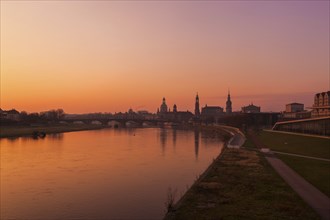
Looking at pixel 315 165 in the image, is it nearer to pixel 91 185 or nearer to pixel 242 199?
pixel 242 199

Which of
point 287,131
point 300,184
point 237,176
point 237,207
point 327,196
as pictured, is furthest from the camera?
point 287,131

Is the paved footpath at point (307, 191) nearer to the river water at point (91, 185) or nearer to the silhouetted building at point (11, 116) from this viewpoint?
the river water at point (91, 185)

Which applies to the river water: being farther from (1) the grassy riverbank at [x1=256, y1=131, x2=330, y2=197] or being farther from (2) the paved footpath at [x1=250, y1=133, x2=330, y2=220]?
(1) the grassy riverbank at [x1=256, y1=131, x2=330, y2=197]

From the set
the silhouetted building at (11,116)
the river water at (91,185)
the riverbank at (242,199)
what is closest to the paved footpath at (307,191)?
the riverbank at (242,199)

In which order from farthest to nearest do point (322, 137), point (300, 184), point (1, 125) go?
point (1, 125) → point (322, 137) → point (300, 184)

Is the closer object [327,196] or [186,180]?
[327,196]

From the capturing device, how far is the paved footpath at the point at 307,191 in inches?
682

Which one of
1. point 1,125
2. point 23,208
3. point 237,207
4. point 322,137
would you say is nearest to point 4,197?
point 23,208

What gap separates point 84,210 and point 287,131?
204 feet

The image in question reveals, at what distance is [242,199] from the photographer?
780 inches

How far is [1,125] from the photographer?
112000 mm

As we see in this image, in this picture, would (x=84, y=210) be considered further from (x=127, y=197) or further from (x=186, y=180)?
(x=186, y=180)

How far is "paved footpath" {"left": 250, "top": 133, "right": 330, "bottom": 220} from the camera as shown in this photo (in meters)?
17.3

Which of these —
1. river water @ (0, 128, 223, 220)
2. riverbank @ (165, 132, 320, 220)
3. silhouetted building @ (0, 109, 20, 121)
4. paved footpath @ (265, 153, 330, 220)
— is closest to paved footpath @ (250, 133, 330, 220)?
paved footpath @ (265, 153, 330, 220)
